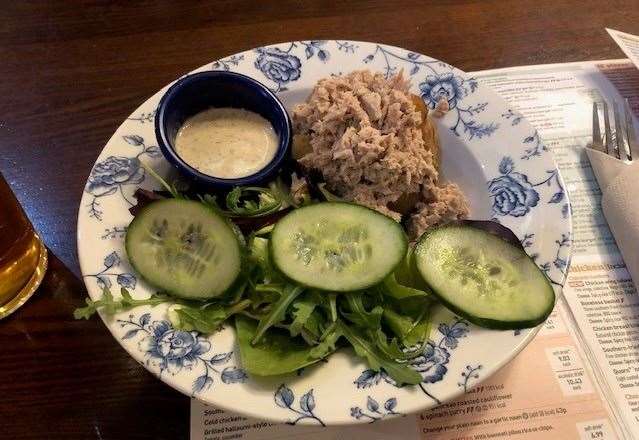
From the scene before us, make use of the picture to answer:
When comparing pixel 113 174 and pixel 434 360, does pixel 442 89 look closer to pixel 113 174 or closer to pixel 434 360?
pixel 434 360

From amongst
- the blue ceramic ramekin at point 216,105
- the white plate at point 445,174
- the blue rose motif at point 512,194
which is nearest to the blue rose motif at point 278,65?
the white plate at point 445,174

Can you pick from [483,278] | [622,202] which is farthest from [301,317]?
[622,202]

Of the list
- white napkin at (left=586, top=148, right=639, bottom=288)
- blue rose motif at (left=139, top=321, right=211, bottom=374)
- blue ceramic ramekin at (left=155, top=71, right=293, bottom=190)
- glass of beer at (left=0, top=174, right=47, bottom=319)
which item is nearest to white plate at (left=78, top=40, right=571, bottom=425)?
blue rose motif at (left=139, top=321, right=211, bottom=374)

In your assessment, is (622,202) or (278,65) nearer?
(622,202)

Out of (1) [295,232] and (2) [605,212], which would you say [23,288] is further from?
(2) [605,212]

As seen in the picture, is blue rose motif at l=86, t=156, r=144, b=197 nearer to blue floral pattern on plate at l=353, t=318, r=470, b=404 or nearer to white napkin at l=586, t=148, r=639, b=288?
blue floral pattern on plate at l=353, t=318, r=470, b=404

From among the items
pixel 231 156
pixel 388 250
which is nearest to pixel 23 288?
pixel 231 156
